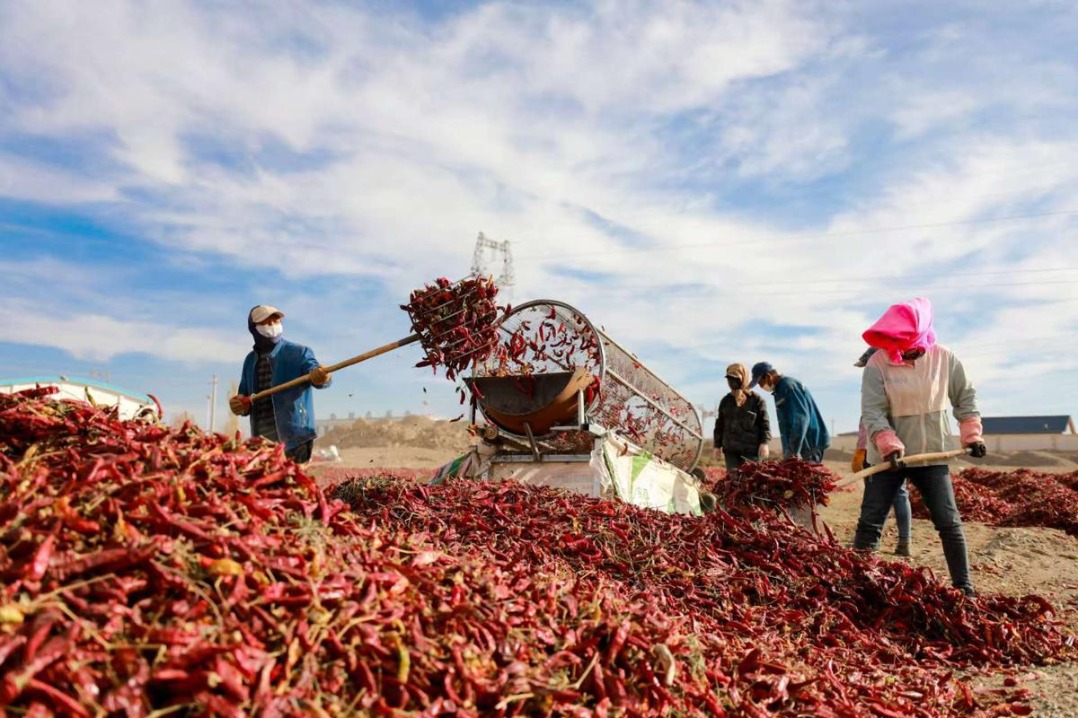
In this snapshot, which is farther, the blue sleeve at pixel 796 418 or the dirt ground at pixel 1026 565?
the blue sleeve at pixel 796 418

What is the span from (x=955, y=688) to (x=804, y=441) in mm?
5724

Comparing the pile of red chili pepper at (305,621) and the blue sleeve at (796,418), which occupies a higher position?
the blue sleeve at (796,418)

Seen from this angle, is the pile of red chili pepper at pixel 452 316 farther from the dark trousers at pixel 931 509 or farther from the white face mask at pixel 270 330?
the dark trousers at pixel 931 509

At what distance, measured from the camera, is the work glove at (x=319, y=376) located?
729cm

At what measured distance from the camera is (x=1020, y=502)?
12.6 m

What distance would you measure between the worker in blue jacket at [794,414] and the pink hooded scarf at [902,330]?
323 centimetres

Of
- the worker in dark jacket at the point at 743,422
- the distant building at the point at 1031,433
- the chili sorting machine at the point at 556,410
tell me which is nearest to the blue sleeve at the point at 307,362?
the chili sorting machine at the point at 556,410

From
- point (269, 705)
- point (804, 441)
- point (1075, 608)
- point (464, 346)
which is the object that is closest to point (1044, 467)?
point (804, 441)

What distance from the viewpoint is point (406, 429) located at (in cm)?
3944

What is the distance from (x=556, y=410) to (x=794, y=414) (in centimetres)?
322

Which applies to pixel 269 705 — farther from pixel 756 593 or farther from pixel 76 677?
pixel 756 593

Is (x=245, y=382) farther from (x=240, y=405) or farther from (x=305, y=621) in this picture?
(x=305, y=621)

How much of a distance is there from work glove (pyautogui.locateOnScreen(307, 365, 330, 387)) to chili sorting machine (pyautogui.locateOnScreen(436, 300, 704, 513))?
4.60ft

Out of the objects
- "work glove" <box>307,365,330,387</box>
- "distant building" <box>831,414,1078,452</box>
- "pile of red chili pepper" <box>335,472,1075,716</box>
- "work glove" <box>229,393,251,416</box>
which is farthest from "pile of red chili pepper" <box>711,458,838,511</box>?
"distant building" <box>831,414,1078,452</box>
